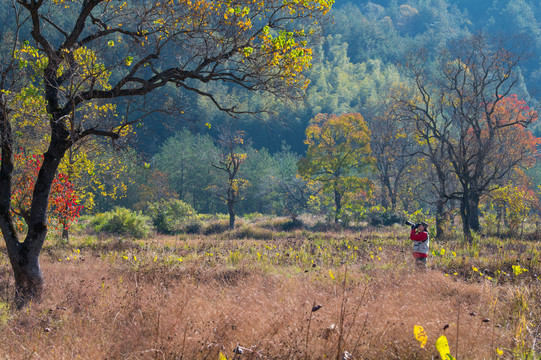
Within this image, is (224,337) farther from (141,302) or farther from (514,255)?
(514,255)

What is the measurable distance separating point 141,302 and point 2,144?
3471mm

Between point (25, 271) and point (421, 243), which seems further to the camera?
point (421, 243)

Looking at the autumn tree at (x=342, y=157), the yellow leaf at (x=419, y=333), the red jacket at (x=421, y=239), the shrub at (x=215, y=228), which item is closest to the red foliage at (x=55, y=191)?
the red jacket at (x=421, y=239)

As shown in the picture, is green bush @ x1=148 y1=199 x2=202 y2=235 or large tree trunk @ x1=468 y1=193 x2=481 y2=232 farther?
green bush @ x1=148 y1=199 x2=202 y2=235

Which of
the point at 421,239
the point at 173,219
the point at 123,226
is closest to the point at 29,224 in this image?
the point at 421,239

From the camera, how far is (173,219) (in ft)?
94.0

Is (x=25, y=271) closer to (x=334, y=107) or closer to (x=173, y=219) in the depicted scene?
(x=173, y=219)

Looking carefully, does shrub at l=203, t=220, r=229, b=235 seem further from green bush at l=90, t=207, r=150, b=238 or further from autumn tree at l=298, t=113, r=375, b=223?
autumn tree at l=298, t=113, r=375, b=223

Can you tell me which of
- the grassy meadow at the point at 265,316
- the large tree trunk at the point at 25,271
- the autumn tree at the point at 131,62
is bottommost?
the grassy meadow at the point at 265,316

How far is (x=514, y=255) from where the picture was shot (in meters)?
10.9

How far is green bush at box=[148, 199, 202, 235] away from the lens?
91.7ft

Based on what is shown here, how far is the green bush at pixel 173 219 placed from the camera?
2794cm

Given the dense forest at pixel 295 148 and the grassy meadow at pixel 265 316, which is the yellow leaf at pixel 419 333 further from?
the dense forest at pixel 295 148

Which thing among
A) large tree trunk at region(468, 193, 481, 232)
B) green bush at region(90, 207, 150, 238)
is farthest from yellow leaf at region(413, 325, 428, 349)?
green bush at region(90, 207, 150, 238)
